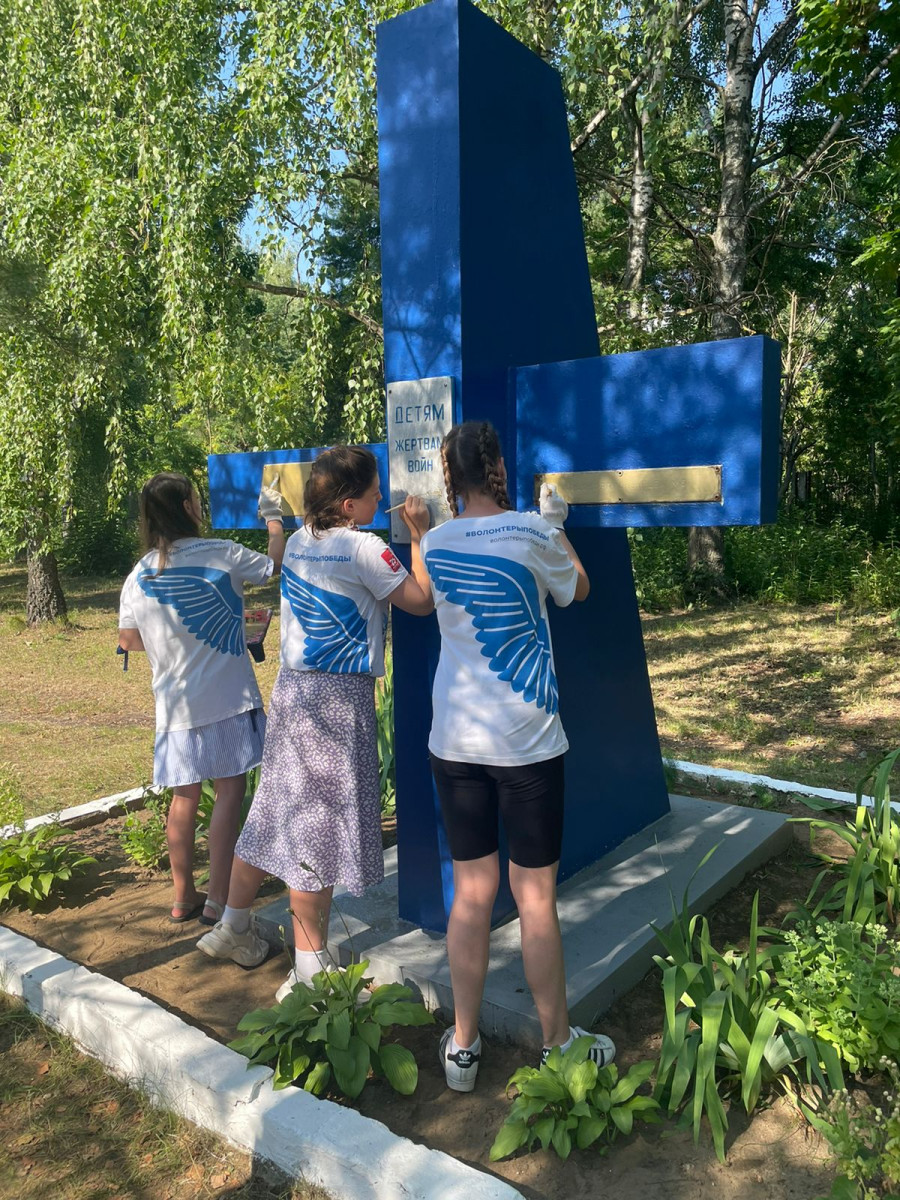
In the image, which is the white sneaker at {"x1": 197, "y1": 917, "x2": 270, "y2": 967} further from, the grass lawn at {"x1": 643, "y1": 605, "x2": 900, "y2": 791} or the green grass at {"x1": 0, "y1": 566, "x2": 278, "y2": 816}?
the grass lawn at {"x1": 643, "y1": 605, "x2": 900, "y2": 791}

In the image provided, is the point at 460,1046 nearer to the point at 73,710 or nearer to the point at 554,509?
the point at 554,509

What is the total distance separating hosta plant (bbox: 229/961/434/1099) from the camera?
2.45 metres

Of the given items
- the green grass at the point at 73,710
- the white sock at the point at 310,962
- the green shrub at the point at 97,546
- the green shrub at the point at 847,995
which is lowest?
the green grass at the point at 73,710

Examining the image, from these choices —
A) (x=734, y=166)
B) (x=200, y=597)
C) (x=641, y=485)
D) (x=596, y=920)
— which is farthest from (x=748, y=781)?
(x=734, y=166)

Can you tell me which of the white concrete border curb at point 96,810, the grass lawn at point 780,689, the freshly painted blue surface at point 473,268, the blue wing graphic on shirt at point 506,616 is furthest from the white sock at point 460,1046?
the grass lawn at point 780,689

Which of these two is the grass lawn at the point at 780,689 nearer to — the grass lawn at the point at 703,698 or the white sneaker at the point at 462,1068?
the grass lawn at the point at 703,698

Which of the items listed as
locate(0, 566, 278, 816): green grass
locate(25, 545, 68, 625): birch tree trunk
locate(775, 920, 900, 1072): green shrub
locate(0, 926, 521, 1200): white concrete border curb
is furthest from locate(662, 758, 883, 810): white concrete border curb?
locate(25, 545, 68, 625): birch tree trunk

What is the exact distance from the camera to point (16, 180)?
7.83 m

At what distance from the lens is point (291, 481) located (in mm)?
4000

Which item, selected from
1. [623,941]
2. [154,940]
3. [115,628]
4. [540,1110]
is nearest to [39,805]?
[154,940]

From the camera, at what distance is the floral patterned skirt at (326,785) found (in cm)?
275

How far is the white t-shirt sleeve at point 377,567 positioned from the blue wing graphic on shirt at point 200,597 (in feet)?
2.62

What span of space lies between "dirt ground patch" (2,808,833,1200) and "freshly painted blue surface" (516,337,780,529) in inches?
59.3

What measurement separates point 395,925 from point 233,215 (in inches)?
262
